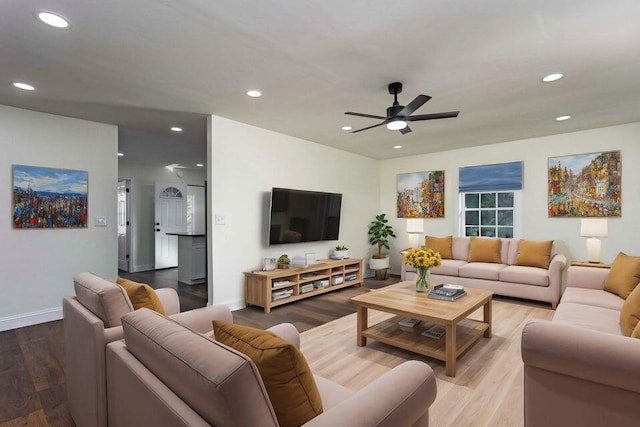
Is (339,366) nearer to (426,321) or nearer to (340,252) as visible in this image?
(426,321)

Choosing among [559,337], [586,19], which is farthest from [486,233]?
[559,337]

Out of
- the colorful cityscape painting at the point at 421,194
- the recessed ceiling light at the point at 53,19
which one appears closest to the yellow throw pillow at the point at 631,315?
the recessed ceiling light at the point at 53,19

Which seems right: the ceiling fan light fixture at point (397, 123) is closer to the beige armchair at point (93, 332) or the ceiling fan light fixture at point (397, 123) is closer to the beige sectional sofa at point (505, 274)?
the beige armchair at point (93, 332)

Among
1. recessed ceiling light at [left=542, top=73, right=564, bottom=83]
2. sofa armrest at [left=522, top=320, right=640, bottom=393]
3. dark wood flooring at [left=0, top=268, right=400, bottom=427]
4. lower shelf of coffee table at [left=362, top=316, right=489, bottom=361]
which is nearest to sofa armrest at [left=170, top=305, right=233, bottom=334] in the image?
dark wood flooring at [left=0, top=268, right=400, bottom=427]

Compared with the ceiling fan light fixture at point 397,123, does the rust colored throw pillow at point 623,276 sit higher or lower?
lower

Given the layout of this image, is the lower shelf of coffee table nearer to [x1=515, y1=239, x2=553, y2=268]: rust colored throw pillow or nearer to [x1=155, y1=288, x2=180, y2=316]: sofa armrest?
[x1=155, y1=288, x2=180, y2=316]: sofa armrest

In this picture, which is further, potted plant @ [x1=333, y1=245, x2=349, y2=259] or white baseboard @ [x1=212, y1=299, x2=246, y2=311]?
potted plant @ [x1=333, y1=245, x2=349, y2=259]

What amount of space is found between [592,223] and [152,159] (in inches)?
301

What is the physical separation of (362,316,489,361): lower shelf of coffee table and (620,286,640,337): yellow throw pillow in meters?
1.06

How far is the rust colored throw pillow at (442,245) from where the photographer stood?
555cm

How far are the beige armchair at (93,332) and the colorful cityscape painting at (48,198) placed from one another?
255 cm

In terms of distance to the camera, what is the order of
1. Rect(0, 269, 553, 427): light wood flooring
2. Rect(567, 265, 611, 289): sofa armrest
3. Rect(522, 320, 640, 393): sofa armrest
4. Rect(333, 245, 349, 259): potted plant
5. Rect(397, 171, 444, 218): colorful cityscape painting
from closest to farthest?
Rect(522, 320, 640, 393): sofa armrest, Rect(0, 269, 553, 427): light wood flooring, Rect(567, 265, 611, 289): sofa armrest, Rect(333, 245, 349, 259): potted plant, Rect(397, 171, 444, 218): colorful cityscape painting

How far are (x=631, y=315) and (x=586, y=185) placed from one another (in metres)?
3.72

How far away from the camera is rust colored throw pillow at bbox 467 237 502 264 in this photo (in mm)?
5078
